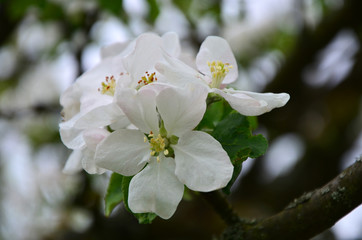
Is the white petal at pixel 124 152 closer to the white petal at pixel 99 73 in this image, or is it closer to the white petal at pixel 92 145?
the white petal at pixel 92 145

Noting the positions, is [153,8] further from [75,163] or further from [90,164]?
[90,164]

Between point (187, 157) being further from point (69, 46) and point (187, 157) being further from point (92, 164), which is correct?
point (69, 46)

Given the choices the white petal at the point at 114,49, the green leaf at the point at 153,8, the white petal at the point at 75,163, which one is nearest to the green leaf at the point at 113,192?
the white petal at the point at 75,163

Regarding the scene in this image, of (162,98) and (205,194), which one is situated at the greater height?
(162,98)

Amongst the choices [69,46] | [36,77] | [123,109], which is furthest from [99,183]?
[123,109]

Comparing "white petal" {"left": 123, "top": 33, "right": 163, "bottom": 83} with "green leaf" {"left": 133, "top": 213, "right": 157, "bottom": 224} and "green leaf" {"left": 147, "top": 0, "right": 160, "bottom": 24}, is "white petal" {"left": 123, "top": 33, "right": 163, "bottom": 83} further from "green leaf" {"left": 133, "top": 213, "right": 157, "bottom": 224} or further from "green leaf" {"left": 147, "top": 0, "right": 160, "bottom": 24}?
"green leaf" {"left": 147, "top": 0, "right": 160, "bottom": 24}

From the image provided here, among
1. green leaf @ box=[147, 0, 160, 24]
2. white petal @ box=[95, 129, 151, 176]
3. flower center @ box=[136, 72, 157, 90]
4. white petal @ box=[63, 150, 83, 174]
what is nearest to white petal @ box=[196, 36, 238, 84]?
flower center @ box=[136, 72, 157, 90]

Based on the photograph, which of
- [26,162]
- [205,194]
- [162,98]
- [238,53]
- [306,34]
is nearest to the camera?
[162,98]

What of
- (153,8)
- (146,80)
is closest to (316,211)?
(146,80)
